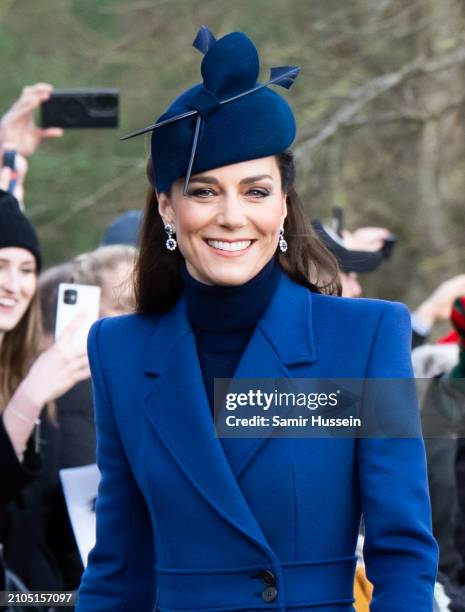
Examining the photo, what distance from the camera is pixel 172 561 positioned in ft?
8.07

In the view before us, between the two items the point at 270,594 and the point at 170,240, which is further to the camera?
the point at 170,240

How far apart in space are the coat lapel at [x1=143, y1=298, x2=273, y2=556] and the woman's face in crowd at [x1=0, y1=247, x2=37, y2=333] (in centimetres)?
209

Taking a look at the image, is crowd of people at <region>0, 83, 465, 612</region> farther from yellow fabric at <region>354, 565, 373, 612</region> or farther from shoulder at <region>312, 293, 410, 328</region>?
shoulder at <region>312, 293, 410, 328</region>

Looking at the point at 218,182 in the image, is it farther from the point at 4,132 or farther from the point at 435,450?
the point at 4,132

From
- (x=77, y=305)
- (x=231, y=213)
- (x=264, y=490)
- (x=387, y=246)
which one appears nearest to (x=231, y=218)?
(x=231, y=213)

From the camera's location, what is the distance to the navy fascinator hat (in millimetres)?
2438

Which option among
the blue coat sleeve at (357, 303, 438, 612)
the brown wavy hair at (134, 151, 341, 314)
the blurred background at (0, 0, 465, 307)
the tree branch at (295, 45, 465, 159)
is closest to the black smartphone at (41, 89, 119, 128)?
the brown wavy hair at (134, 151, 341, 314)

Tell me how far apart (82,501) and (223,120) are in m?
1.87

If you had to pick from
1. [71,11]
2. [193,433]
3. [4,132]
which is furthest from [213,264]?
[71,11]

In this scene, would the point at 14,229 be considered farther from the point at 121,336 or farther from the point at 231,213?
the point at 231,213

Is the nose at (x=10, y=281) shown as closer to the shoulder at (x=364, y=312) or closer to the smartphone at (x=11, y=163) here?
the smartphone at (x=11, y=163)

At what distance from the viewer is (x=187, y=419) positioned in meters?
2.51

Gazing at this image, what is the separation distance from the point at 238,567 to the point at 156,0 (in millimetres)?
8495

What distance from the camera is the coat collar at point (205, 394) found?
2.41m
